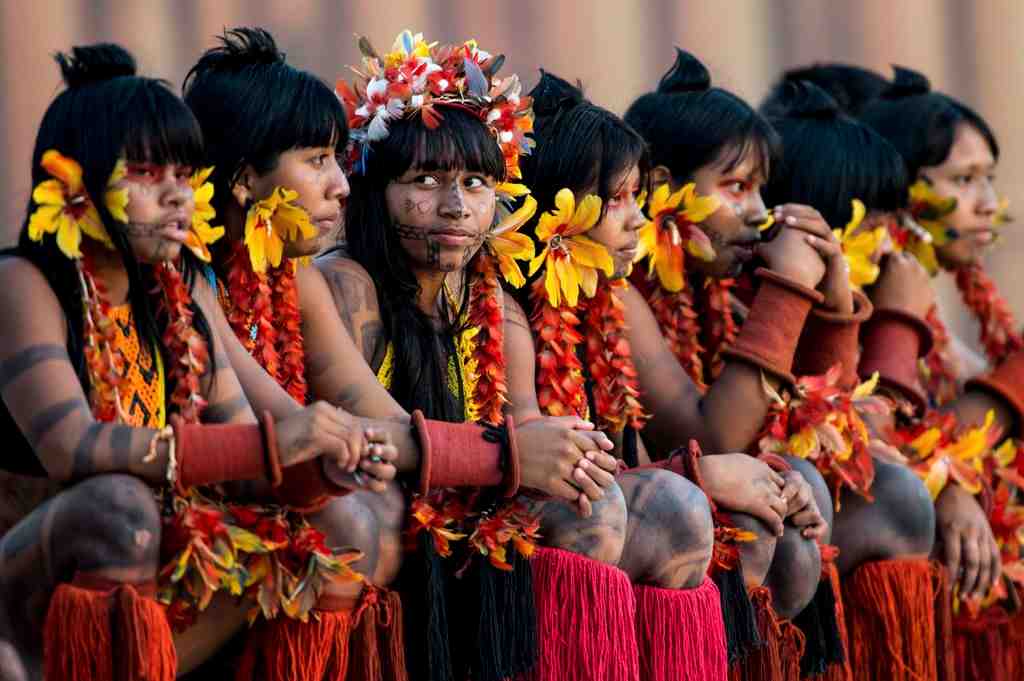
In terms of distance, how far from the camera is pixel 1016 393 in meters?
4.62

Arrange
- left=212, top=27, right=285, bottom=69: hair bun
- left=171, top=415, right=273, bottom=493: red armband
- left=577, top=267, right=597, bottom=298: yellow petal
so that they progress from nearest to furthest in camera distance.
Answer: left=171, top=415, right=273, bottom=493: red armband, left=212, top=27, right=285, bottom=69: hair bun, left=577, top=267, right=597, bottom=298: yellow petal

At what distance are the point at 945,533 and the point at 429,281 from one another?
1.34 m

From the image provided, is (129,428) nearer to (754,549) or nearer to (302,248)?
(302,248)

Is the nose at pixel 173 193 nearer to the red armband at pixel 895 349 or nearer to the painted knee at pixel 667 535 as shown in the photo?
the painted knee at pixel 667 535

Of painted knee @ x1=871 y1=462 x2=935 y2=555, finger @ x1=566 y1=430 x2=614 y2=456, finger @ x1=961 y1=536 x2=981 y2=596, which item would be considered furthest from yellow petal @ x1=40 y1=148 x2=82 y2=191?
finger @ x1=961 y1=536 x2=981 y2=596

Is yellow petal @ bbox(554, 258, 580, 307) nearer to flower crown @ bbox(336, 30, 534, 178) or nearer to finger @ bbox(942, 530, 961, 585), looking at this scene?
flower crown @ bbox(336, 30, 534, 178)

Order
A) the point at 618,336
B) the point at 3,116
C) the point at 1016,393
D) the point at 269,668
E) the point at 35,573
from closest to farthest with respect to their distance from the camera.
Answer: the point at 35,573 → the point at 269,668 → the point at 618,336 → the point at 1016,393 → the point at 3,116

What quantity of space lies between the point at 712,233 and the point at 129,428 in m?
1.56

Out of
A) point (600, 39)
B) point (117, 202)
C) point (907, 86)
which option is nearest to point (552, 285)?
point (117, 202)

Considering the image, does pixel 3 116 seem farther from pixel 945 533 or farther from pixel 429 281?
pixel 945 533

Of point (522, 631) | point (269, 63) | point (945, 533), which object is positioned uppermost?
point (269, 63)

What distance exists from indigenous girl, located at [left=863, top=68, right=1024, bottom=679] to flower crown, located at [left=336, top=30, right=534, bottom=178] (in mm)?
1243

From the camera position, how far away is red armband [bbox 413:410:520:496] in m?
3.02

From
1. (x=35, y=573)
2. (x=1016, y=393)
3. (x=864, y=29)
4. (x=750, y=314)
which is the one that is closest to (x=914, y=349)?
(x=1016, y=393)
